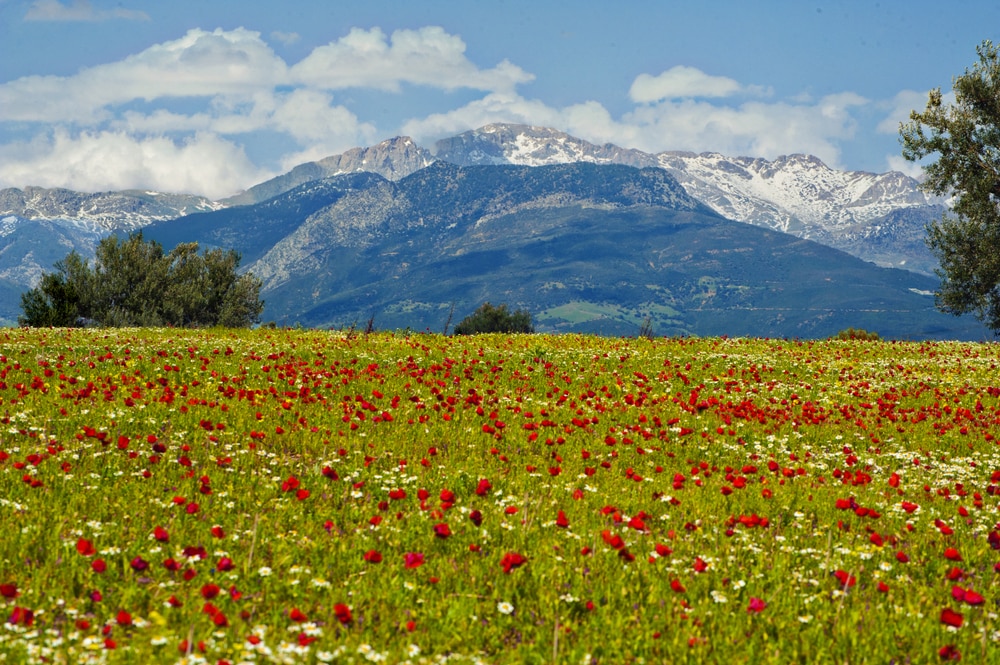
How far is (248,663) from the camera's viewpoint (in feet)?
16.8

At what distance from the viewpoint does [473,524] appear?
8.30 metres

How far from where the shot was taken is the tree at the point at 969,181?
149ft

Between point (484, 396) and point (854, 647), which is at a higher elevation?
point (484, 396)

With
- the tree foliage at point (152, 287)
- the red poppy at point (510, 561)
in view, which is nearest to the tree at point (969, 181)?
the red poppy at point (510, 561)

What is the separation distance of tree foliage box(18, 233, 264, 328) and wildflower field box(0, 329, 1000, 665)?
70.4 meters

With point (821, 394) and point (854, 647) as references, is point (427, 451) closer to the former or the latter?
point (854, 647)

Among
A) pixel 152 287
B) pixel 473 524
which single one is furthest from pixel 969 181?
pixel 152 287

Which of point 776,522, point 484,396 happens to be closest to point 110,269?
point 484,396

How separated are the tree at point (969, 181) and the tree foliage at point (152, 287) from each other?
63205 millimetres

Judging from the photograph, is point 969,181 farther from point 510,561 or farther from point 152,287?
point 152,287

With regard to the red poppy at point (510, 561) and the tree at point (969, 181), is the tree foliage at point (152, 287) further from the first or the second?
the red poppy at point (510, 561)

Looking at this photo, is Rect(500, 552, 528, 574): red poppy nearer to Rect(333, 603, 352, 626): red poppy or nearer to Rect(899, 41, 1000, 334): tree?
Rect(333, 603, 352, 626): red poppy

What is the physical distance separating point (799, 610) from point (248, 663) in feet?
14.4

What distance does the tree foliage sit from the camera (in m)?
82.2
